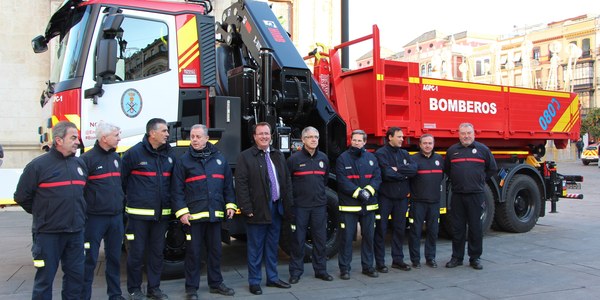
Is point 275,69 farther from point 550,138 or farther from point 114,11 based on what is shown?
point 550,138

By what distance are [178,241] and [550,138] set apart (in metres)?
7.10

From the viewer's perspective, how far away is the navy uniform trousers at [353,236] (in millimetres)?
6047

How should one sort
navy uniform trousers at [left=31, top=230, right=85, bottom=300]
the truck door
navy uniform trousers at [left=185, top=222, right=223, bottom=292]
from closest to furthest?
1. navy uniform trousers at [left=31, top=230, right=85, bottom=300]
2. navy uniform trousers at [left=185, top=222, right=223, bottom=292]
3. the truck door

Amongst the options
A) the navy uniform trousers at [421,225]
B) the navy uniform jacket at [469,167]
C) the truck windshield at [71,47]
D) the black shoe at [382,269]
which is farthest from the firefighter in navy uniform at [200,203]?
the navy uniform jacket at [469,167]

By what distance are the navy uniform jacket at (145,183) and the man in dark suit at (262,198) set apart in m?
0.79

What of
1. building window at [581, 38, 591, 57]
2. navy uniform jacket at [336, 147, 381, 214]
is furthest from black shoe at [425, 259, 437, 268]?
building window at [581, 38, 591, 57]

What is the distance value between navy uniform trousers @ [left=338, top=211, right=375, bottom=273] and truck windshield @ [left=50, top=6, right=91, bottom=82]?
138 inches

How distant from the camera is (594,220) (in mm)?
10500

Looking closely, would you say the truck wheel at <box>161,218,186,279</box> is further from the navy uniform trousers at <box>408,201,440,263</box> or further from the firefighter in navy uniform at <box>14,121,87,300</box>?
A: the navy uniform trousers at <box>408,201,440,263</box>

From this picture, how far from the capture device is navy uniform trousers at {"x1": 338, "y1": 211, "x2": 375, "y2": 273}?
6.05m

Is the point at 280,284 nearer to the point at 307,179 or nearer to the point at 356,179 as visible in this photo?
the point at 307,179

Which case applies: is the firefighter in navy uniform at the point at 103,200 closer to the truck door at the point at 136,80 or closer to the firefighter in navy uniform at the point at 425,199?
the truck door at the point at 136,80

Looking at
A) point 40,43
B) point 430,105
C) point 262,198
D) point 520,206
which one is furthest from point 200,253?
point 520,206

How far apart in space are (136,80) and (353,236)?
3.09 metres
